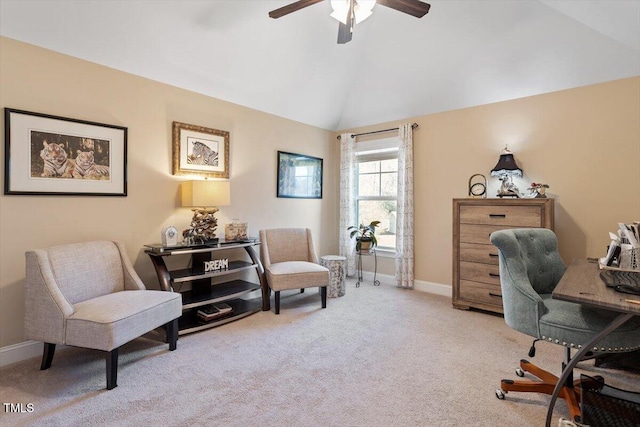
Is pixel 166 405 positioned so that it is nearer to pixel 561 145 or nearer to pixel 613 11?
pixel 613 11

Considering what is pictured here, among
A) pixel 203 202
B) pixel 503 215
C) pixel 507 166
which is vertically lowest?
pixel 503 215

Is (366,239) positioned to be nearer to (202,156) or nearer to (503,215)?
(503,215)

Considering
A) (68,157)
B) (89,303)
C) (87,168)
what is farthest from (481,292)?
(68,157)

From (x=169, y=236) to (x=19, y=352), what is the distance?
1.36 metres

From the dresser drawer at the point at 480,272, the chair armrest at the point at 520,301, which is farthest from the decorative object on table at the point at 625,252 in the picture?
the dresser drawer at the point at 480,272

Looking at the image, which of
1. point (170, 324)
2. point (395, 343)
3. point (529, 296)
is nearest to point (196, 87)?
point (170, 324)

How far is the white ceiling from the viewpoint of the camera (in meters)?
2.50

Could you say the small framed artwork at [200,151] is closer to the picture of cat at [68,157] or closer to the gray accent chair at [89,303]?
the picture of cat at [68,157]

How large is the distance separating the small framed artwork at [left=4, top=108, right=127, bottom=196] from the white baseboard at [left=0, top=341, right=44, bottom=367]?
3.86 feet

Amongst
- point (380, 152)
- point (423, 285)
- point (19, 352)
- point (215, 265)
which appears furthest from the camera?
point (380, 152)

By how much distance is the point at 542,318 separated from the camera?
5.85ft

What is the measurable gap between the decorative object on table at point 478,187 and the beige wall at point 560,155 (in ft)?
0.22

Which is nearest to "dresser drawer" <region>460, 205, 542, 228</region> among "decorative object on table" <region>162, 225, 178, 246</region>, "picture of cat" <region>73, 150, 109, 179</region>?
"decorative object on table" <region>162, 225, 178, 246</region>

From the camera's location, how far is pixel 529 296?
1.83m
